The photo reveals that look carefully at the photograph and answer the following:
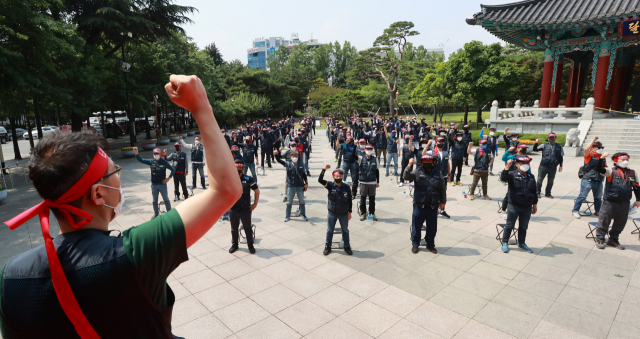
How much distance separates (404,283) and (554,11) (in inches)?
882

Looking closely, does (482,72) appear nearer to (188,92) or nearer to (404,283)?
(404,283)

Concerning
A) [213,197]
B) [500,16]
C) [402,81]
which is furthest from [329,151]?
[402,81]

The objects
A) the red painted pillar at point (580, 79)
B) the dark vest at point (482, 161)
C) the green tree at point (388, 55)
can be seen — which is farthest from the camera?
the green tree at point (388, 55)

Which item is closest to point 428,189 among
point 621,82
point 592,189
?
point 592,189

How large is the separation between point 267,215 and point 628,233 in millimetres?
9555

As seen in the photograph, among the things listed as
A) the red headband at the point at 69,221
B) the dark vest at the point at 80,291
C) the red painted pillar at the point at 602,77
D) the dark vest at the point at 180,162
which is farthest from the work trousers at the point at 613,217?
the red painted pillar at the point at 602,77

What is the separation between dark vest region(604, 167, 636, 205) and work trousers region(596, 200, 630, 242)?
11 centimetres

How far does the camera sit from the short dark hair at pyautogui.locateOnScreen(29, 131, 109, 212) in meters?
1.35

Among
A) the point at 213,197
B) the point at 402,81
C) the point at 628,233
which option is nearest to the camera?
the point at 213,197

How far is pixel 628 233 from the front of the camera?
27.7ft

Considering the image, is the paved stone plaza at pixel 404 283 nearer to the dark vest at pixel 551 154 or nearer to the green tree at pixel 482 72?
the dark vest at pixel 551 154

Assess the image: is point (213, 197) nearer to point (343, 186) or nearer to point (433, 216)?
point (343, 186)

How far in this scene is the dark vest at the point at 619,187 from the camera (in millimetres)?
7227

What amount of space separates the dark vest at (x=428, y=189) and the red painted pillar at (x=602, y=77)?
20533 mm
